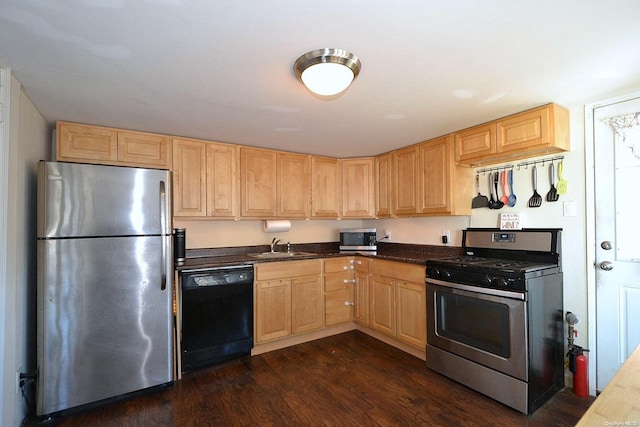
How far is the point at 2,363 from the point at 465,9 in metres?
2.91

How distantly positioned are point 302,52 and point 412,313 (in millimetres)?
2452

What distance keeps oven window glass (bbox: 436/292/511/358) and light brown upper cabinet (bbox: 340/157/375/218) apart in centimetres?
158

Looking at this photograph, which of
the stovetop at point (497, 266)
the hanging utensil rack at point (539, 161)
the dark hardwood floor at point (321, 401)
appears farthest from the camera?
the hanging utensil rack at point (539, 161)

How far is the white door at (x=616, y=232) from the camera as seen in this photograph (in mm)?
2141

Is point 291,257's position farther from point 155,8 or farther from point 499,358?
point 155,8

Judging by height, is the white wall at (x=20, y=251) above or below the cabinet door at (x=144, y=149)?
below

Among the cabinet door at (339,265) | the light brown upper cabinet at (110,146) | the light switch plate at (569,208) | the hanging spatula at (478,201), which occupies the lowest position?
the cabinet door at (339,265)

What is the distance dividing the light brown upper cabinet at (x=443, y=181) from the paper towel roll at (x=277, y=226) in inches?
62.1

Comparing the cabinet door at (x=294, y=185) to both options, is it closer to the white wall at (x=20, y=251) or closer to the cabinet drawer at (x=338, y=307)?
the cabinet drawer at (x=338, y=307)

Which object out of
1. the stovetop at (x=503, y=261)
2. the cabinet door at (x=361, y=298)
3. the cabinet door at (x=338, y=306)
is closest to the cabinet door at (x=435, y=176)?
the stovetop at (x=503, y=261)

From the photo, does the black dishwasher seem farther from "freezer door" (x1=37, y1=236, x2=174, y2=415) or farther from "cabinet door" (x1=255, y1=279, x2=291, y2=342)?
"freezer door" (x1=37, y1=236, x2=174, y2=415)

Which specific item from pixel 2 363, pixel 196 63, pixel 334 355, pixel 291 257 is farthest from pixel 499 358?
pixel 2 363

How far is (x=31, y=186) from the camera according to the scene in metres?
2.23

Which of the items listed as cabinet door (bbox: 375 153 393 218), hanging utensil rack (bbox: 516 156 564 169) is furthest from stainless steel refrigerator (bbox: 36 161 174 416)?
hanging utensil rack (bbox: 516 156 564 169)
